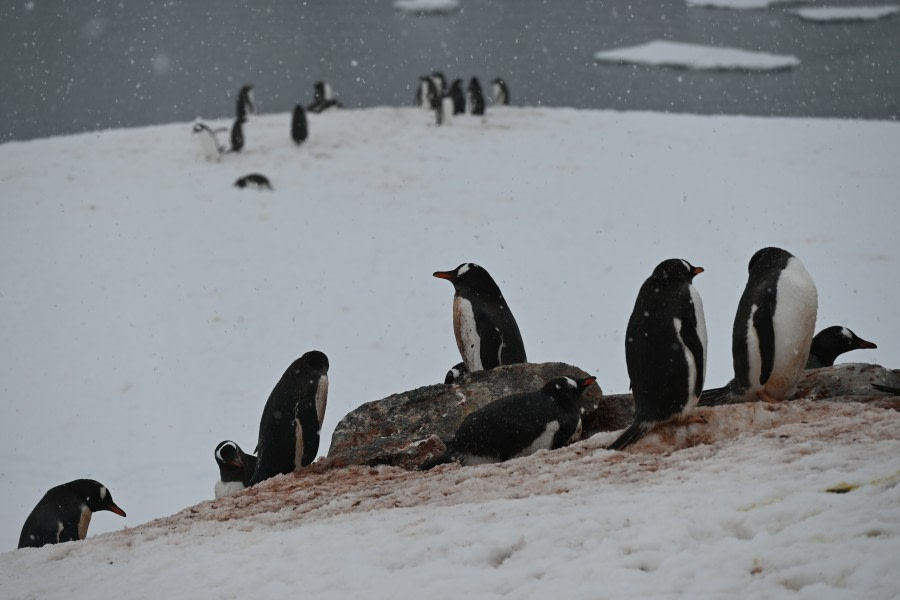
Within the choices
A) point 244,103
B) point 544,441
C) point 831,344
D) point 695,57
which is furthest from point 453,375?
point 695,57

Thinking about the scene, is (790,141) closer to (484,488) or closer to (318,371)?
(318,371)

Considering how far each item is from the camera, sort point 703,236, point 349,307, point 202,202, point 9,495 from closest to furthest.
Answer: point 9,495 → point 349,307 → point 703,236 → point 202,202

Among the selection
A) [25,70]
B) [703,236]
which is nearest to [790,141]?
[703,236]

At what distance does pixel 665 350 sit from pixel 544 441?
2.76 ft

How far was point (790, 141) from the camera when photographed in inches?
642

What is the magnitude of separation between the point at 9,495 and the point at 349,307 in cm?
446

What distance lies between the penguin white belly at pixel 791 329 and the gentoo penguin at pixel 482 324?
2204 millimetres

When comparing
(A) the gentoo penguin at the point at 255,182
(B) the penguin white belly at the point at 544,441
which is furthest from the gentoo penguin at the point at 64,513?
(A) the gentoo penguin at the point at 255,182

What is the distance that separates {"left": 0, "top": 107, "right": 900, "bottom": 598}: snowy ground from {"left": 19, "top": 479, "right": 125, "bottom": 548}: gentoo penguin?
4.69 feet

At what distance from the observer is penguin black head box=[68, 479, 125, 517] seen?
582 cm

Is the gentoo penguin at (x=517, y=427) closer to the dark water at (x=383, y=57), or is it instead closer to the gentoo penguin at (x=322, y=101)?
the gentoo penguin at (x=322, y=101)

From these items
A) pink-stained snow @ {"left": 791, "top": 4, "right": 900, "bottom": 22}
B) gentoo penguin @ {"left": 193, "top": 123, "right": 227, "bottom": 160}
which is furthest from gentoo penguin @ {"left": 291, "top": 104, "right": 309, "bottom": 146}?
pink-stained snow @ {"left": 791, "top": 4, "right": 900, "bottom": 22}

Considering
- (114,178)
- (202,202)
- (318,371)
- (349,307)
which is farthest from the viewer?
(114,178)

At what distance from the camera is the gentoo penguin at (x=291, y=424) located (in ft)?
17.5
